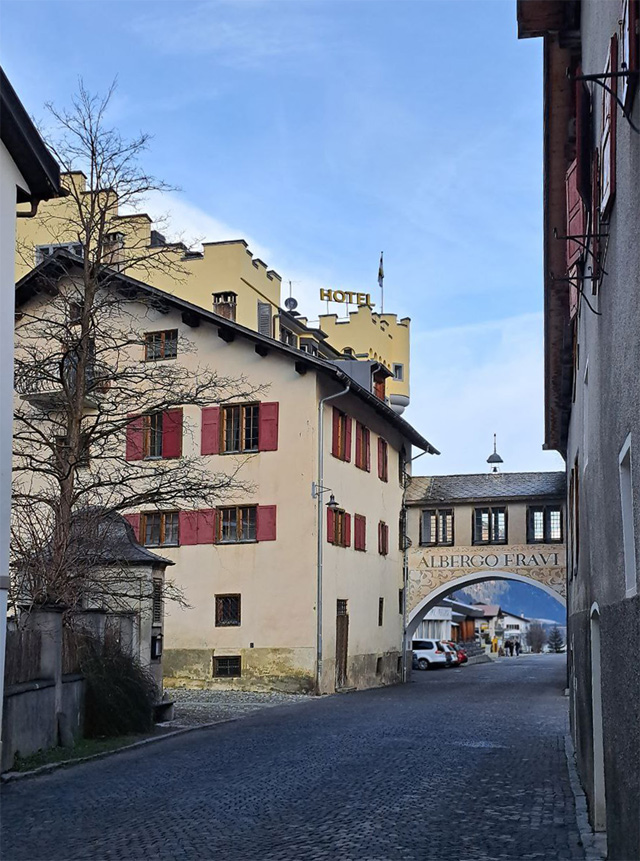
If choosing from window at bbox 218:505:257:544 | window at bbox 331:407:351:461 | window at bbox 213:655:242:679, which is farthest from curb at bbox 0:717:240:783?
window at bbox 331:407:351:461

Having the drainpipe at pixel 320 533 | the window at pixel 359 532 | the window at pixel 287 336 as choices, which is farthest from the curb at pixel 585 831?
the window at pixel 287 336

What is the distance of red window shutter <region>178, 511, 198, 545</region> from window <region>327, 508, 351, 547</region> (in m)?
3.59

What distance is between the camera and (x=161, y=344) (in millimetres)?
32312

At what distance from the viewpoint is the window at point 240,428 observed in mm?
31562

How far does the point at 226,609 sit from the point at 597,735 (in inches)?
846

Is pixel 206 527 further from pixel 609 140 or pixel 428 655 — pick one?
pixel 428 655

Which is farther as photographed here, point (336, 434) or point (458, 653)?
point (458, 653)

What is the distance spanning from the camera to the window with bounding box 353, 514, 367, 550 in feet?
112

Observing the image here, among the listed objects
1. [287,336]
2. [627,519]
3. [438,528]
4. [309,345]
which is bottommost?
[627,519]

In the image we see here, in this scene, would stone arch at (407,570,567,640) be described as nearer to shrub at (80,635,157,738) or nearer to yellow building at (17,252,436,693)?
yellow building at (17,252,436,693)

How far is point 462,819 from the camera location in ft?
35.7

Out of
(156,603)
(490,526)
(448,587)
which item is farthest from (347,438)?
(156,603)

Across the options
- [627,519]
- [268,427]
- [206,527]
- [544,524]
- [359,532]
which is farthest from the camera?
[544,524]

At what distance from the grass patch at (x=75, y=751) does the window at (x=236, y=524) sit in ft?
43.3
